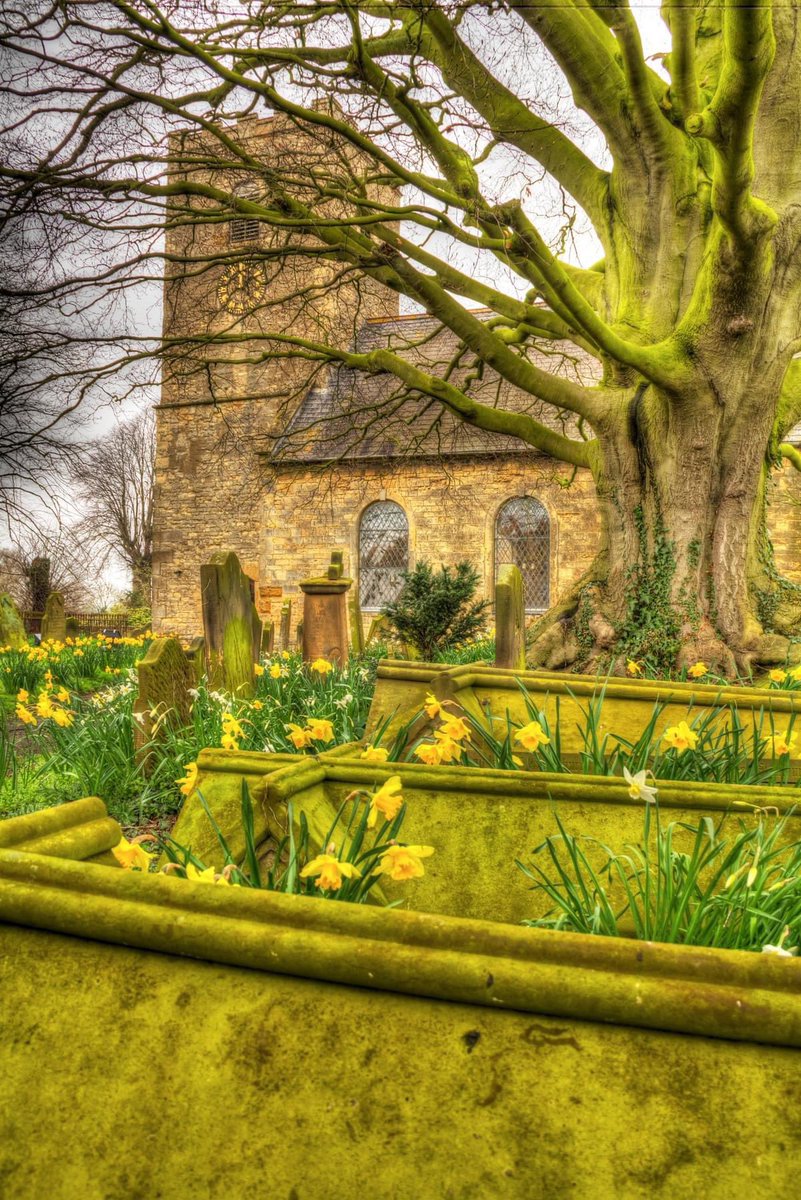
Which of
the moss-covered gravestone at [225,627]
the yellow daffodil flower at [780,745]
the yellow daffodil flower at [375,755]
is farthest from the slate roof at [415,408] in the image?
the yellow daffodil flower at [375,755]

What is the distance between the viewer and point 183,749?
5.02 meters

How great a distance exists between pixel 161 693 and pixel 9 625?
37.8ft

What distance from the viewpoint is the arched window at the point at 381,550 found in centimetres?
2022

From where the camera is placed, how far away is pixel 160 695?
542cm

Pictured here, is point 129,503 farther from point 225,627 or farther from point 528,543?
point 225,627

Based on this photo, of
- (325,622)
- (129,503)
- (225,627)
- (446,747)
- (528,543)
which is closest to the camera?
(446,747)

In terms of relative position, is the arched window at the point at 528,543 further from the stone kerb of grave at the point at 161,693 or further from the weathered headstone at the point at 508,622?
the stone kerb of grave at the point at 161,693

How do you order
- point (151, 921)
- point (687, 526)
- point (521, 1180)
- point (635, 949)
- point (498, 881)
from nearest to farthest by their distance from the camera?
point (521, 1180) → point (635, 949) → point (151, 921) → point (498, 881) → point (687, 526)

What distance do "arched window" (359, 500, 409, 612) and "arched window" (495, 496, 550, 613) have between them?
87.5 inches

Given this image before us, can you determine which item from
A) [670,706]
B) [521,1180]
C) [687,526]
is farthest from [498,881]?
[687,526]

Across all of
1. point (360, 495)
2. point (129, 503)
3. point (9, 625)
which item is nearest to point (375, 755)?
point (9, 625)

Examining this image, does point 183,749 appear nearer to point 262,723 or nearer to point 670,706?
point 262,723

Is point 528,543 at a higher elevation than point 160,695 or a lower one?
higher

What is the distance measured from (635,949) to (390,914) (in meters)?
0.34
